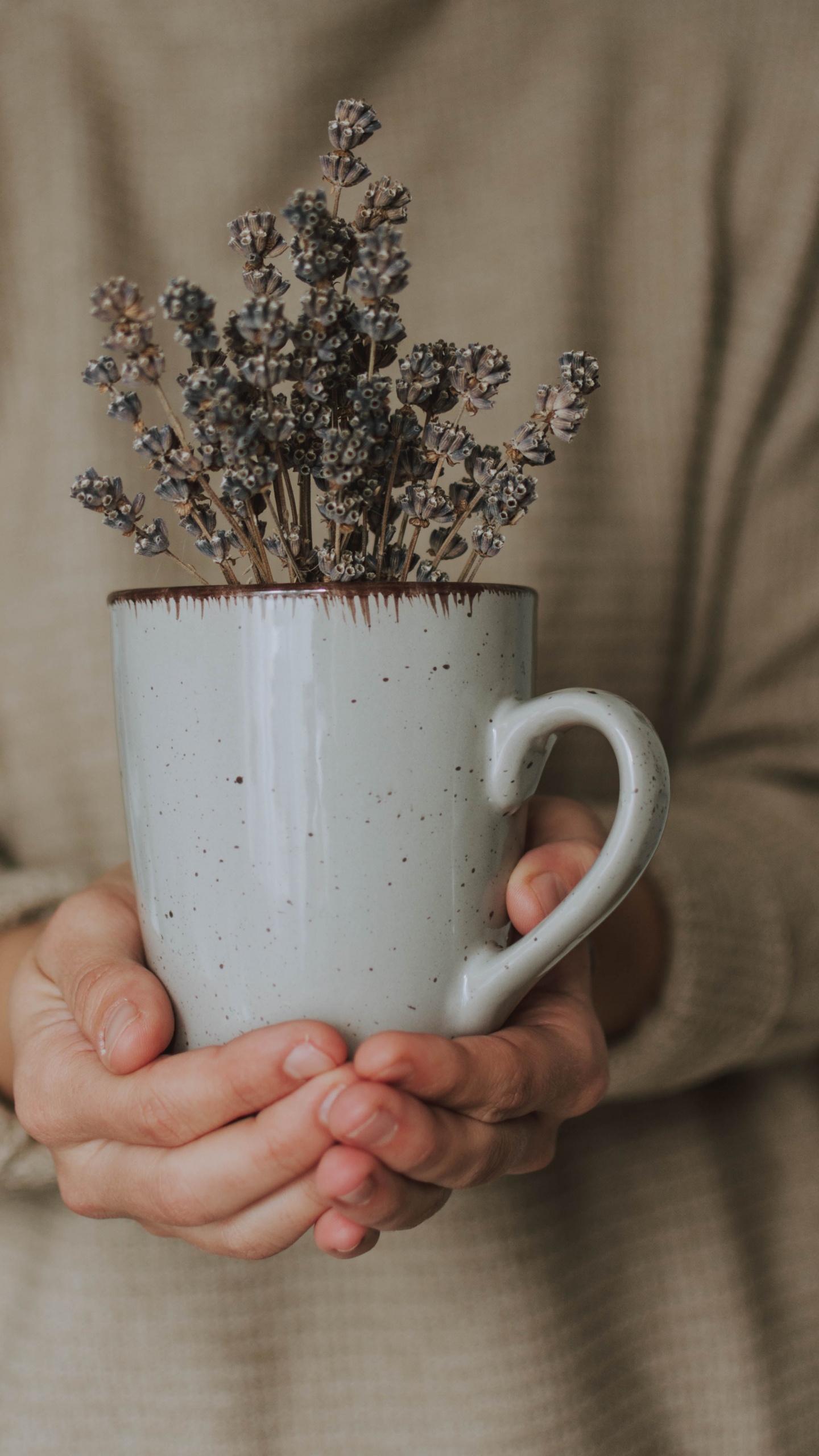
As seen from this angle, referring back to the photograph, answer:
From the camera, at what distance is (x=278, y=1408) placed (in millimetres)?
693

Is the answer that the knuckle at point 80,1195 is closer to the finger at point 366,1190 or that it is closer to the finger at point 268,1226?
the finger at point 268,1226

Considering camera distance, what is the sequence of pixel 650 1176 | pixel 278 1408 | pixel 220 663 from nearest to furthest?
pixel 220 663 → pixel 278 1408 → pixel 650 1176

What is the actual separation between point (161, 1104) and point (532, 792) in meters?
0.22

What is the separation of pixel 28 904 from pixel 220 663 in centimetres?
47

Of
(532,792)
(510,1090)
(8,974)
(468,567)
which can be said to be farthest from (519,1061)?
(8,974)

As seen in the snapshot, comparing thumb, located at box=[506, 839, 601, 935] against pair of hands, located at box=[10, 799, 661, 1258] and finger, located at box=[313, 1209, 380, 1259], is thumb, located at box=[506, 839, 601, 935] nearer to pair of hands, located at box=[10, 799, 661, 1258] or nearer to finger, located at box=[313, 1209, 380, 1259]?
pair of hands, located at box=[10, 799, 661, 1258]

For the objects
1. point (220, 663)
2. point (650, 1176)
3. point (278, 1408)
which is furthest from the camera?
point (650, 1176)

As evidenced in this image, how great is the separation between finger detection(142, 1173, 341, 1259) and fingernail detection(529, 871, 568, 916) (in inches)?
6.3

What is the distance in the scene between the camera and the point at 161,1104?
16.8 inches

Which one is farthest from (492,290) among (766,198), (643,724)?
(643,724)

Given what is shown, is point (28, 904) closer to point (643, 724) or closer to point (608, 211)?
point (643, 724)

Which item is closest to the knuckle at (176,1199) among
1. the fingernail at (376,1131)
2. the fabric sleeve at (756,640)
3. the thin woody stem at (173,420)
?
the fingernail at (376,1131)

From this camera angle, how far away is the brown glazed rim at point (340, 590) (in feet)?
1.21

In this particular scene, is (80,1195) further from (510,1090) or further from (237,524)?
(237,524)
